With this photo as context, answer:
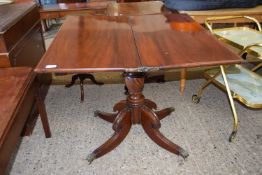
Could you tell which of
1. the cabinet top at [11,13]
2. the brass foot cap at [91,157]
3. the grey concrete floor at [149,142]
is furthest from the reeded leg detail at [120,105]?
the cabinet top at [11,13]

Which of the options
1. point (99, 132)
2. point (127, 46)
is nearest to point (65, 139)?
point (99, 132)

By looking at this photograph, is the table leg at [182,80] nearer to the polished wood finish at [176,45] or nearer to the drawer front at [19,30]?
the polished wood finish at [176,45]

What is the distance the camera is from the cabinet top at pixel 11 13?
1.62 metres

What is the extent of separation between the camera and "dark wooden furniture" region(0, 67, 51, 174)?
1.10m

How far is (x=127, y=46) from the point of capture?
4.67 ft

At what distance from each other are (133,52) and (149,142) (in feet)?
2.49

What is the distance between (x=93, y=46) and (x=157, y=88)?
120cm

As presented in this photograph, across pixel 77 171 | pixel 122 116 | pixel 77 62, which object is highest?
pixel 77 62

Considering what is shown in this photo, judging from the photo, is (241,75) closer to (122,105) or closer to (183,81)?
(183,81)

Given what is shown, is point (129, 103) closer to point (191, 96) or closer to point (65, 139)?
point (65, 139)

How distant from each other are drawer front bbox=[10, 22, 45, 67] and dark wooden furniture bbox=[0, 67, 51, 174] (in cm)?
18

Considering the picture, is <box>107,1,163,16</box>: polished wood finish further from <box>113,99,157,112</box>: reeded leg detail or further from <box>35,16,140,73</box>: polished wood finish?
<box>113,99,157,112</box>: reeded leg detail

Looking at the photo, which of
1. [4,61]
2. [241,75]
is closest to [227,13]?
[241,75]

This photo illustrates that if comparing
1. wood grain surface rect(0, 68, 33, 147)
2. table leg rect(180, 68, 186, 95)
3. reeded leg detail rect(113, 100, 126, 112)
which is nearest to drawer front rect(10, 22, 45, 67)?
wood grain surface rect(0, 68, 33, 147)
